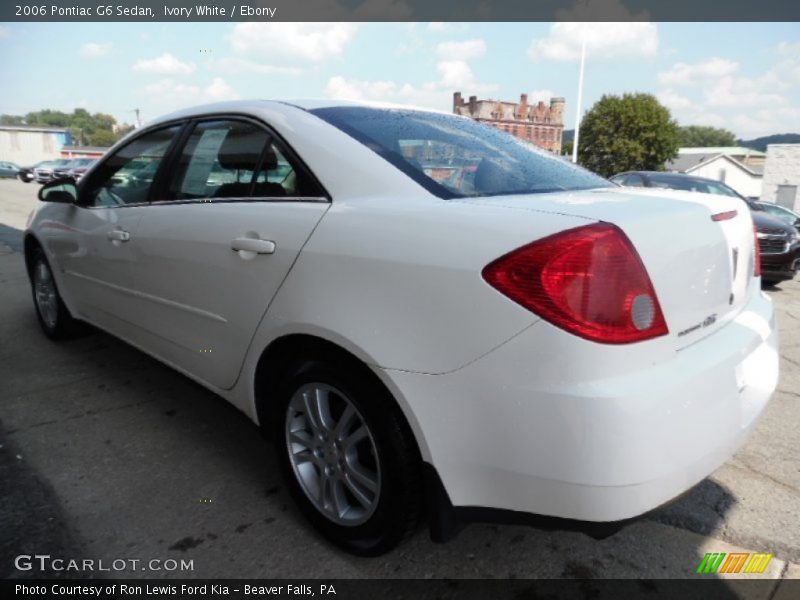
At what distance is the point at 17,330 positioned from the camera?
460 centimetres

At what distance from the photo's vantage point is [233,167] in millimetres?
2352

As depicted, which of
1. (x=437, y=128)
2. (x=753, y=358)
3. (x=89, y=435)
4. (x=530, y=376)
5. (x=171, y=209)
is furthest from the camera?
(x=89, y=435)

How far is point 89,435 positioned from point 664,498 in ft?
8.60

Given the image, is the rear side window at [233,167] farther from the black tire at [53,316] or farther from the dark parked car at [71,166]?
the dark parked car at [71,166]

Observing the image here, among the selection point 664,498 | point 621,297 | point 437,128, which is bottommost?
point 664,498

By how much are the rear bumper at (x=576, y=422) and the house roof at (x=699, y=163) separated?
66366 mm

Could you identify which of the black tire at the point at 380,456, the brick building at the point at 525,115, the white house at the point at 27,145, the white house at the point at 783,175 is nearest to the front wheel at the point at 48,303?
the black tire at the point at 380,456

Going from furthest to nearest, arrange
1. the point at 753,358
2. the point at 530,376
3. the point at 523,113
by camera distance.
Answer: the point at 523,113
the point at 753,358
the point at 530,376

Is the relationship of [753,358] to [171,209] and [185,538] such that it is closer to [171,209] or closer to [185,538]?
[185,538]

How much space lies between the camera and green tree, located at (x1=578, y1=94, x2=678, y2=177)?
5169 centimetres

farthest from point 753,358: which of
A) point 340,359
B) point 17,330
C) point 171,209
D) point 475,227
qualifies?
point 17,330

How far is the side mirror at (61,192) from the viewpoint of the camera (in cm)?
346

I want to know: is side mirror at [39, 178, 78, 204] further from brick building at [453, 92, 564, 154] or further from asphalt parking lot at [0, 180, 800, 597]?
brick building at [453, 92, 564, 154]

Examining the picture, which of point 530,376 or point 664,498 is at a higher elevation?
point 530,376
